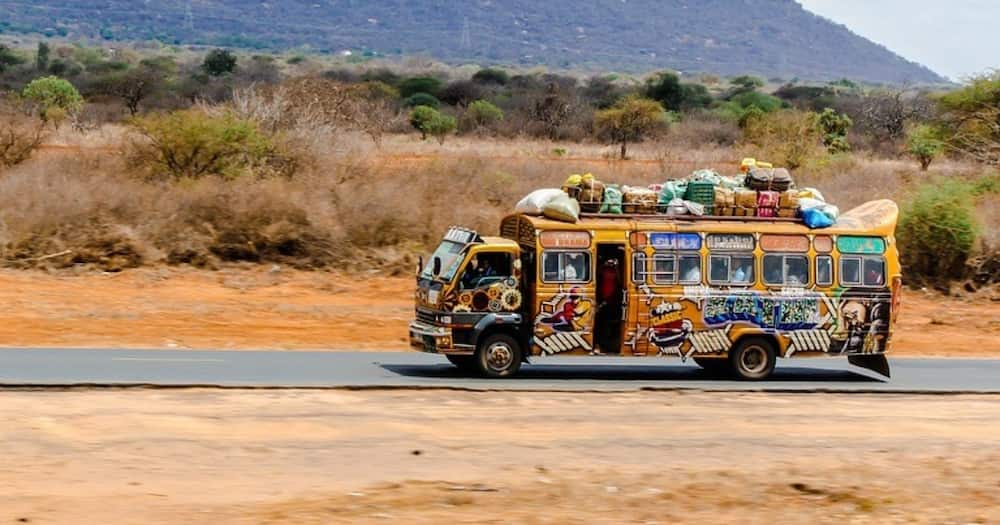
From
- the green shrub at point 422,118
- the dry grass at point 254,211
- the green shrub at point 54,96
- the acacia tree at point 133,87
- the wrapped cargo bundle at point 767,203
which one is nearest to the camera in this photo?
the wrapped cargo bundle at point 767,203

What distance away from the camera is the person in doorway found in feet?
65.6

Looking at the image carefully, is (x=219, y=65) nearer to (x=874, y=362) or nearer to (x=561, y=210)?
(x=561, y=210)

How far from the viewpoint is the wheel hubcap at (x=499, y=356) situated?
19.6m

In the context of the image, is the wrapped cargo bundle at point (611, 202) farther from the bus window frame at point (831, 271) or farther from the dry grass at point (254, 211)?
the dry grass at point (254, 211)

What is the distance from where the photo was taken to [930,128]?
5469cm

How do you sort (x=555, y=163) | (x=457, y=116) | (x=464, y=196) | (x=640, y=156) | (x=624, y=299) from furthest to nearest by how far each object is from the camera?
(x=457, y=116) → (x=640, y=156) → (x=555, y=163) → (x=464, y=196) → (x=624, y=299)

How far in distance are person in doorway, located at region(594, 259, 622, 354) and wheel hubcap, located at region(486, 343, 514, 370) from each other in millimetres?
1295

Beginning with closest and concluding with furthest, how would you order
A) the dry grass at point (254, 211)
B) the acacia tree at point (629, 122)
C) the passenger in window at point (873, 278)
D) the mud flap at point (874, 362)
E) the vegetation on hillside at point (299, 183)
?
1. the passenger in window at point (873, 278)
2. the mud flap at point (874, 362)
3. the dry grass at point (254, 211)
4. the vegetation on hillside at point (299, 183)
5. the acacia tree at point (629, 122)

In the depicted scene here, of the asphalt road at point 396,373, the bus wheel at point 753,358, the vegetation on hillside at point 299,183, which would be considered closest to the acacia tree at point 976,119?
the vegetation on hillside at point 299,183

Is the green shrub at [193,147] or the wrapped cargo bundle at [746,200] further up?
the green shrub at [193,147]

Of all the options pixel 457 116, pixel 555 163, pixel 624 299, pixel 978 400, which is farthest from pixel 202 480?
pixel 457 116

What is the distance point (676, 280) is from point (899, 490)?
6.95m

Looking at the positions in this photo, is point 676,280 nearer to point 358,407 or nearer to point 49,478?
point 358,407

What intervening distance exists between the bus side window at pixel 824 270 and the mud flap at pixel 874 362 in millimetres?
1313
